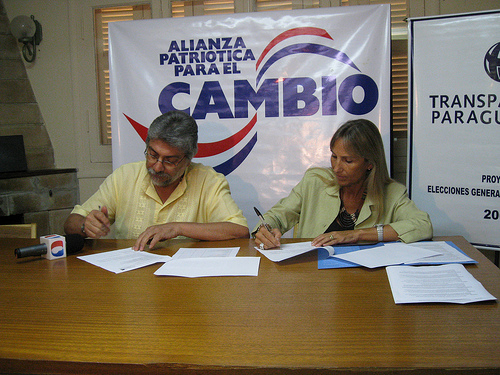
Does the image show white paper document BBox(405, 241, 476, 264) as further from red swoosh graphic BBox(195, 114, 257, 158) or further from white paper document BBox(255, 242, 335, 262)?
red swoosh graphic BBox(195, 114, 257, 158)

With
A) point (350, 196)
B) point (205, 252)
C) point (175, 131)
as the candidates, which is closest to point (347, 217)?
point (350, 196)

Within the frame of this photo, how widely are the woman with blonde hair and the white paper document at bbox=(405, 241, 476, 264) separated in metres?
0.32

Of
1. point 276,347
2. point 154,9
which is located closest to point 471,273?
point 276,347

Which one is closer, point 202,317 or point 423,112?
point 202,317

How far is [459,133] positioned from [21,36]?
3.74 meters

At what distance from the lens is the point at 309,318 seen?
3.31 feet

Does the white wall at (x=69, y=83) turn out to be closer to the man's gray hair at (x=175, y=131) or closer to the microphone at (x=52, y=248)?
the man's gray hair at (x=175, y=131)

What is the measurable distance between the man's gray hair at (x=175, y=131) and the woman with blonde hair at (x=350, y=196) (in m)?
0.54

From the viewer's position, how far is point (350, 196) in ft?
7.52

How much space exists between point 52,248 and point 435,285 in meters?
1.38

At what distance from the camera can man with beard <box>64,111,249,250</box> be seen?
2.06m

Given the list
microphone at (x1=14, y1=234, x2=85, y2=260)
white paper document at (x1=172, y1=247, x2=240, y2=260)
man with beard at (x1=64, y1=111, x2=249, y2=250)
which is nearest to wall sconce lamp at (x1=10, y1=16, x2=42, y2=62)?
man with beard at (x1=64, y1=111, x2=249, y2=250)

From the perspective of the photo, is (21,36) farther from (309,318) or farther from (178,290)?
(309,318)

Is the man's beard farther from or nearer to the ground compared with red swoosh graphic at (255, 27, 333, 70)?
nearer to the ground
